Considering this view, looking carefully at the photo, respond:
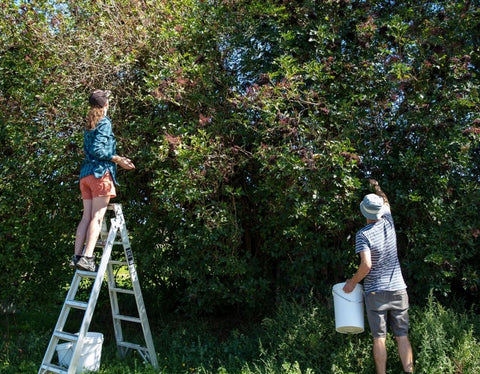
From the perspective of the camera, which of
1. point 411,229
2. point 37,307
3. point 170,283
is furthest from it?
point 170,283

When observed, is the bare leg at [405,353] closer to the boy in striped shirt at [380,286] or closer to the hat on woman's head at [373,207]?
the boy in striped shirt at [380,286]

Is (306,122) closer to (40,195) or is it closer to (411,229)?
(411,229)

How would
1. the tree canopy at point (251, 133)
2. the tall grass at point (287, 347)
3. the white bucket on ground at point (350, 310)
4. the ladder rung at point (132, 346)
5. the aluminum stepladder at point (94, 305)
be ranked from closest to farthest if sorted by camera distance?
the white bucket on ground at point (350, 310)
the tall grass at point (287, 347)
the aluminum stepladder at point (94, 305)
the tree canopy at point (251, 133)
the ladder rung at point (132, 346)

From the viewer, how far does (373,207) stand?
4469 mm

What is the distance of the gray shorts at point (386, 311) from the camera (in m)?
4.43

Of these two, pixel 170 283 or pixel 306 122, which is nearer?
pixel 306 122

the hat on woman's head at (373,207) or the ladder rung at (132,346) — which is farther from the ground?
the hat on woman's head at (373,207)

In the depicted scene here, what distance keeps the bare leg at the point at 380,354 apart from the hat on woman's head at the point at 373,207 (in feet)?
3.49

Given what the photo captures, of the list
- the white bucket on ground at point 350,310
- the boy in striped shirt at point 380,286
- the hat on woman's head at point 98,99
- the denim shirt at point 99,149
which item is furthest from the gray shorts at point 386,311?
the hat on woman's head at point 98,99

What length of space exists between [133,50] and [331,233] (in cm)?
298

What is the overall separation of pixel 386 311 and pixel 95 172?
9.72 feet

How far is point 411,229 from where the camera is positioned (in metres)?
5.39

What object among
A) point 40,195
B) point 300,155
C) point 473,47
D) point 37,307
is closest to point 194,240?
point 300,155

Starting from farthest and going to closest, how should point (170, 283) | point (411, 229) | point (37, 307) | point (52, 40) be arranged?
1. point (170, 283)
2. point (37, 307)
3. point (52, 40)
4. point (411, 229)
